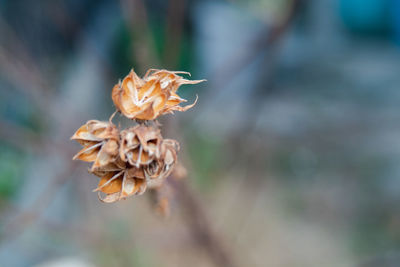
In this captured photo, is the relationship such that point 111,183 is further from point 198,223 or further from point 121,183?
point 198,223

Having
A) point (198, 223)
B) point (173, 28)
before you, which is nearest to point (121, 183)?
point (198, 223)

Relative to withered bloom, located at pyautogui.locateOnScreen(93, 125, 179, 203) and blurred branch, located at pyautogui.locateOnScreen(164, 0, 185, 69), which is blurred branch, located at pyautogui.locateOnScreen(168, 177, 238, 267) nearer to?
withered bloom, located at pyautogui.locateOnScreen(93, 125, 179, 203)

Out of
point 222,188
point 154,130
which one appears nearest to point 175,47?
point 154,130

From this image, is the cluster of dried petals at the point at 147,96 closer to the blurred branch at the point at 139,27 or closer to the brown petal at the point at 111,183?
the brown petal at the point at 111,183

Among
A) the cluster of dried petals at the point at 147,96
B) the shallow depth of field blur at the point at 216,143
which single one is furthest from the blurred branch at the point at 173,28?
the cluster of dried petals at the point at 147,96

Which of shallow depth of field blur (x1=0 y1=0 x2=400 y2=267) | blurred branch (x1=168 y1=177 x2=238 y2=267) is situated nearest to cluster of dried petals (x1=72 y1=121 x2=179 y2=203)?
blurred branch (x1=168 y1=177 x2=238 y2=267)

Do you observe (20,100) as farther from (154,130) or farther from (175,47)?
(154,130)
